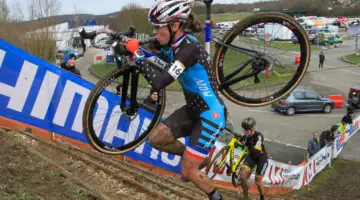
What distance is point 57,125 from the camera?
8188 mm

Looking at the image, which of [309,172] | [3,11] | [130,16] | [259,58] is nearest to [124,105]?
[259,58]

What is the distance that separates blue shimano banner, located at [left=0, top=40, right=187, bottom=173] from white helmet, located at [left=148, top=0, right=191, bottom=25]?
3.39 metres

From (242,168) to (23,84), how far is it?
5.48 m

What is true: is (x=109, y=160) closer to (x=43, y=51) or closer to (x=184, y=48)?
(x=184, y=48)

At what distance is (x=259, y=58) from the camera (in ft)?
16.8

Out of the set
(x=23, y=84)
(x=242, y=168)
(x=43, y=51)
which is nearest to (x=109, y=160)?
(x=23, y=84)

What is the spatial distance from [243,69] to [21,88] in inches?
197

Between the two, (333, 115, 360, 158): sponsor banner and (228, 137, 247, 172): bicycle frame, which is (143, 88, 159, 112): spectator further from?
(333, 115, 360, 158): sponsor banner

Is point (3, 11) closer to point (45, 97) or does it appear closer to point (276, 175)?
point (45, 97)

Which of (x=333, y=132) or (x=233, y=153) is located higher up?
(x=233, y=153)

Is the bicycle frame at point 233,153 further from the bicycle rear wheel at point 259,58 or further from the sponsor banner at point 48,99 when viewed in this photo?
the bicycle rear wheel at point 259,58

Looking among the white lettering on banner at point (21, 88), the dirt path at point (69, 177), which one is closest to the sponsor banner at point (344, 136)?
the dirt path at point (69, 177)

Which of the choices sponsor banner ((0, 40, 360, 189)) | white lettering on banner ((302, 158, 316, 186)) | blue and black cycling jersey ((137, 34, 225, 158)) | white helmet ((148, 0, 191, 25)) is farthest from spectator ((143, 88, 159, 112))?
white lettering on banner ((302, 158, 316, 186))

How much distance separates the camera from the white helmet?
13.1ft
